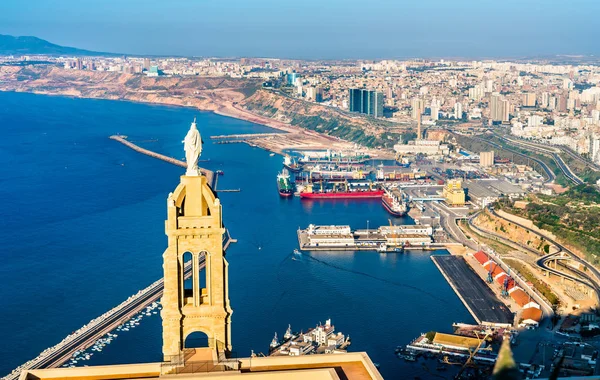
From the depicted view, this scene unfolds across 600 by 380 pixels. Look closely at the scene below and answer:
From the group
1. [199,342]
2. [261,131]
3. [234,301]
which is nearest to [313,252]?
[234,301]

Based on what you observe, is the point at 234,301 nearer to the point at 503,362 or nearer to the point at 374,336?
the point at 374,336

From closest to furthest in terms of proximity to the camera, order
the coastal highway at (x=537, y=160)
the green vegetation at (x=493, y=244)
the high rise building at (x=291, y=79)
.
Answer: the green vegetation at (x=493, y=244) < the coastal highway at (x=537, y=160) < the high rise building at (x=291, y=79)

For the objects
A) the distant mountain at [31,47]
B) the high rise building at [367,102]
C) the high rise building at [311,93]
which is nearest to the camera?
the high rise building at [367,102]

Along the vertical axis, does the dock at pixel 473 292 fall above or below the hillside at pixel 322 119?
below

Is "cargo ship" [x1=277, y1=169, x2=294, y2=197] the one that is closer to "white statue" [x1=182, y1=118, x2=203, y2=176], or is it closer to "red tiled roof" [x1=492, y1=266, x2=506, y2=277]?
"red tiled roof" [x1=492, y1=266, x2=506, y2=277]

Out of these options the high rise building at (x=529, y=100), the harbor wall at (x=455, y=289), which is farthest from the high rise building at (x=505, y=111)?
the harbor wall at (x=455, y=289)

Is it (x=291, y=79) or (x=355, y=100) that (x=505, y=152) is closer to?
(x=355, y=100)

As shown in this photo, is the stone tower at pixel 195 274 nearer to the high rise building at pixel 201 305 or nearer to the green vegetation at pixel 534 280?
the high rise building at pixel 201 305
